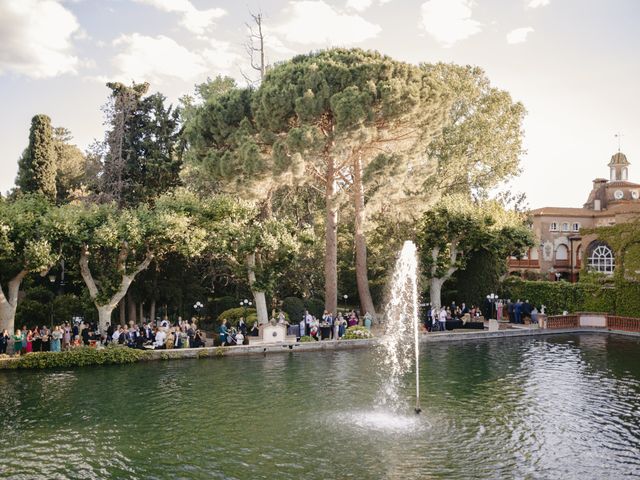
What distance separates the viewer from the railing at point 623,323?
1239 inches

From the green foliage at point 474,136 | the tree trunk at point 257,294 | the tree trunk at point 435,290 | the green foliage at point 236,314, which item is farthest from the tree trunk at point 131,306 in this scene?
the green foliage at point 474,136

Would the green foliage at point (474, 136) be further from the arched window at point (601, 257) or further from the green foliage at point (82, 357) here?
the green foliage at point (82, 357)

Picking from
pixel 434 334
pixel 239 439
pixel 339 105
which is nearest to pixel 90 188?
pixel 339 105

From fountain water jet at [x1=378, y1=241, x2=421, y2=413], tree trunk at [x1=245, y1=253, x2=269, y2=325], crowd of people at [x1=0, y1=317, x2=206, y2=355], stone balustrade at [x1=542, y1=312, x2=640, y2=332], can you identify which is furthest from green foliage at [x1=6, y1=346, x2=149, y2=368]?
stone balustrade at [x1=542, y1=312, x2=640, y2=332]

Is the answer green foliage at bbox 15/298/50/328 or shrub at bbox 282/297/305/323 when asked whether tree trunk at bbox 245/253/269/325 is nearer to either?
shrub at bbox 282/297/305/323

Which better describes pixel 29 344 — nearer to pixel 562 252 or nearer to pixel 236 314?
pixel 236 314

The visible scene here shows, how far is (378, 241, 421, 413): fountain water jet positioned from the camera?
18.2m

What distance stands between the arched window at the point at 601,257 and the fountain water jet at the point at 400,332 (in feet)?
47.0

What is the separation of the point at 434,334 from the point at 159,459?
19.6m

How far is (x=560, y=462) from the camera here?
41.3ft

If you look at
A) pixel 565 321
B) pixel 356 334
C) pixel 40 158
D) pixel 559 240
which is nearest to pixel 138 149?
pixel 40 158

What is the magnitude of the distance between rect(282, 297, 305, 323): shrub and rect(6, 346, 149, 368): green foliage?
10.8 m

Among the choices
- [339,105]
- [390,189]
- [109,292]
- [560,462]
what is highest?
[339,105]

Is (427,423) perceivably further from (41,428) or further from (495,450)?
(41,428)
